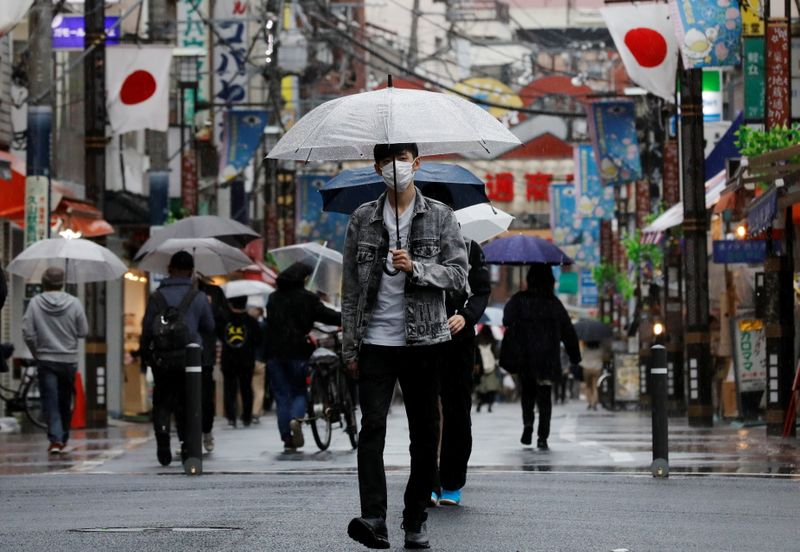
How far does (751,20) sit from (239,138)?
17342 mm

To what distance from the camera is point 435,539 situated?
9266 millimetres

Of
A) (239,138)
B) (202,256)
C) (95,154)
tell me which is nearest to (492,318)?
(239,138)

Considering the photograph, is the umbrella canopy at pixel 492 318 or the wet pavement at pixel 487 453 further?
the umbrella canopy at pixel 492 318

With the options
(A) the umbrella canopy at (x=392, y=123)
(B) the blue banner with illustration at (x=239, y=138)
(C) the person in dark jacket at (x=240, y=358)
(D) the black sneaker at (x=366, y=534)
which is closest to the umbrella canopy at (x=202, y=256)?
(C) the person in dark jacket at (x=240, y=358)

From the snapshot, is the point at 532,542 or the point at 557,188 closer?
the point at 532,542

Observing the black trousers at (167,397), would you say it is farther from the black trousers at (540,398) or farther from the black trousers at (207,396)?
the black trousers at (540,398)

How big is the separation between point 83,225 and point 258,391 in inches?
254

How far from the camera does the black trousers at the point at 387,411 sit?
28.0ft

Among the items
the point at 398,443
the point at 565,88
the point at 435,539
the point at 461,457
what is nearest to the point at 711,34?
the point at 398,443

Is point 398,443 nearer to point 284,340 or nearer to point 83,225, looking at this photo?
point 284,340

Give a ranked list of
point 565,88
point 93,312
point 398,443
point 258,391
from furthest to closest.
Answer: point 565,88 < point 258,391 < point 93,312 < point 398,443

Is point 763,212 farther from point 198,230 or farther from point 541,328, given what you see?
point 198,230

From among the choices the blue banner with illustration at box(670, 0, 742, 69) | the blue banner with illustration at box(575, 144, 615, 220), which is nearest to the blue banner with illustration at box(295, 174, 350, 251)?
the blue banner with illustration at box(575, 144, 615, 220)

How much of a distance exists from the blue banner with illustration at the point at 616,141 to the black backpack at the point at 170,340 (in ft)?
73.8
